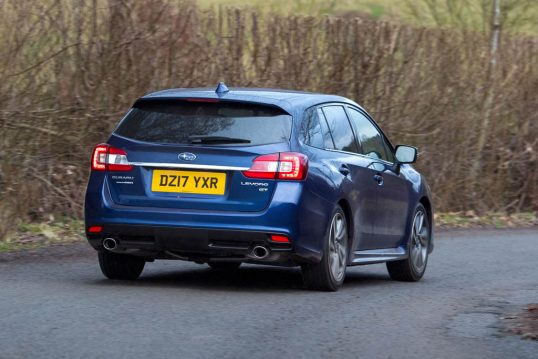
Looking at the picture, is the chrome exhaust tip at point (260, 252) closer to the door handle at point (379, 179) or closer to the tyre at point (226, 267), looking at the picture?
the door handle at point (379, 179)

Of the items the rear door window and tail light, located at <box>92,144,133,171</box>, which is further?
the rear door window

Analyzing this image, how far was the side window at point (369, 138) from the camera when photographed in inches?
445

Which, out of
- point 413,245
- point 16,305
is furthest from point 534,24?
point 16,305

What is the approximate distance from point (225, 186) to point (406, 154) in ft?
9.42

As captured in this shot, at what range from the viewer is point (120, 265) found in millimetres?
10391

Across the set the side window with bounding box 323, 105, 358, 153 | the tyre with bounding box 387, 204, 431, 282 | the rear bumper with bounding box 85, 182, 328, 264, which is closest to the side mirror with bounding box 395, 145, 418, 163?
the tyre with bounding box 387, 204, 431, 282

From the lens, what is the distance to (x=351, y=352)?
7340mm

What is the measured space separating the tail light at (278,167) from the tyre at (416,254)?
2787 millimetres

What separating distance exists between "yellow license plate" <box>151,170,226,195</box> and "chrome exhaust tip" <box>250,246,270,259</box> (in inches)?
19.3

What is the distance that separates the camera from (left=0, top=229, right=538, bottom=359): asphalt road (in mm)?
7309

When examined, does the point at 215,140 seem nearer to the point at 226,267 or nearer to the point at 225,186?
A: the point at 225,186

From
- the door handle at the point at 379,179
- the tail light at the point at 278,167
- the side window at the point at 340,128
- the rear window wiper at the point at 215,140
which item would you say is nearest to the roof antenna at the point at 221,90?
the rear window wiper at the point at 215,140

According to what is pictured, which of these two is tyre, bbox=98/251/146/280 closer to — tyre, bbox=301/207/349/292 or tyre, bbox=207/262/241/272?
tyre, bbox=207/262/241/272

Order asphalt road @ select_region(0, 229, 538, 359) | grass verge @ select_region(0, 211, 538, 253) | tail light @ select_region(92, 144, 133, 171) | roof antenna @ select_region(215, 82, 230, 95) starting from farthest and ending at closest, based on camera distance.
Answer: grass verge @ select_region(0, 211, 538, 253)
roof antenna @ select_region(215, 82, 230, 95)
tail light @ select_region(92, 144, 133, 171)
asphalt road @ select_region(0, 229, 538, 359)
